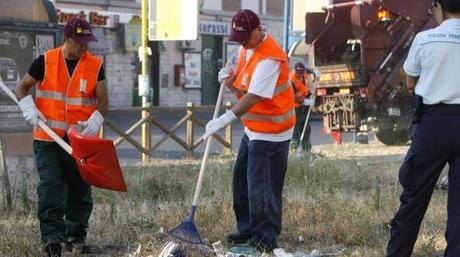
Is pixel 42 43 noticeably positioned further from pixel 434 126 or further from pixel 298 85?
pixel 298 85

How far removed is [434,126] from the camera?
4.77 metres

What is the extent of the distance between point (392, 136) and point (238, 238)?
1073cm

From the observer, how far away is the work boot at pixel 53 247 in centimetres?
545

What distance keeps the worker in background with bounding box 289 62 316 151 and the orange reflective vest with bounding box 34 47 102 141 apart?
783 cm

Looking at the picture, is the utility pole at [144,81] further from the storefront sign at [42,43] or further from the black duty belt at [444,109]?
the black duty belt at [444,109]

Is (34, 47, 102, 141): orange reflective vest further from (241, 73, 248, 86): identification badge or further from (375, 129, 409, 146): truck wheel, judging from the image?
(375, 129, 409, 146): truck wheel

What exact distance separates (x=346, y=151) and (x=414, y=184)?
938 centimetres

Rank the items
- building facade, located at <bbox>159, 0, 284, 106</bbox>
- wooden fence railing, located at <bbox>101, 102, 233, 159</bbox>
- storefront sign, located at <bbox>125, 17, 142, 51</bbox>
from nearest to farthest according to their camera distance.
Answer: wooden fence railing, located at <bbox>101, 102, 233, 159</bbox>
storefront sign, located at <bbox>125, 17, 142, 51</bbox>
building facade, located at <bbox>159, 0, 284, 106</bbox>

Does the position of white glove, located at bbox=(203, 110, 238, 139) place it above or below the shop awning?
above

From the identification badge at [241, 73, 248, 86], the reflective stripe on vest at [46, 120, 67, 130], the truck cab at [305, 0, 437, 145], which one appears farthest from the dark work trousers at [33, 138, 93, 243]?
the truck cab at [305, 0, 437, 145]

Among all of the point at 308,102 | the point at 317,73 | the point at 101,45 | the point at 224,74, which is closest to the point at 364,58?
the point at 317,73

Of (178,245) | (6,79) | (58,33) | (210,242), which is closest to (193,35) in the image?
(58,33)

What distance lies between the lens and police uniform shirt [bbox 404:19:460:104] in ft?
15.6

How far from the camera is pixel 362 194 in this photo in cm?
835
